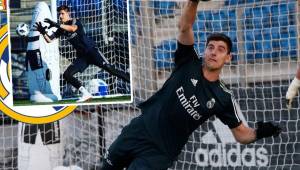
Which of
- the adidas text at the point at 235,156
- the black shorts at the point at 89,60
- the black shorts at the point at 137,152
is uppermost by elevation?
the black shorts at the point at 89,60

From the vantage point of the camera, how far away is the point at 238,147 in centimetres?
672

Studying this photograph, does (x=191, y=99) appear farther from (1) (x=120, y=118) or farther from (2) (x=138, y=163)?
(1) (x=120, y=118)

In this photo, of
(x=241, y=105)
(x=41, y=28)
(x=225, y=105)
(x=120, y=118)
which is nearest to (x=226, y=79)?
(x=241, y=105)

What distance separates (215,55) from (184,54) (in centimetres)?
20

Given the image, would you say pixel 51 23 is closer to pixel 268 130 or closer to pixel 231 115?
pixel 231 115

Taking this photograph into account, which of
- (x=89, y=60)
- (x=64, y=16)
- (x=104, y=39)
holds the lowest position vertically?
(x=89, y=60)

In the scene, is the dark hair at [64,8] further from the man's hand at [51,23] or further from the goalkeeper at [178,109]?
the goalkeeper at [178,109]

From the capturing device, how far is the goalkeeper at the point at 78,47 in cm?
697

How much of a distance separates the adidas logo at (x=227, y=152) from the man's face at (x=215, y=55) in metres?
2.86

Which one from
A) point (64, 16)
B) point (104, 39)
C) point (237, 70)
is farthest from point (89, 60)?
point (237, 70)

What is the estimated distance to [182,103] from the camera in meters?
3.91

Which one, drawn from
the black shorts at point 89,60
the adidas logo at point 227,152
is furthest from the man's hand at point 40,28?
the adidas logo at point 227,152

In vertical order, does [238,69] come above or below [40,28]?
below

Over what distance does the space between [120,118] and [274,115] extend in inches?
63.4
